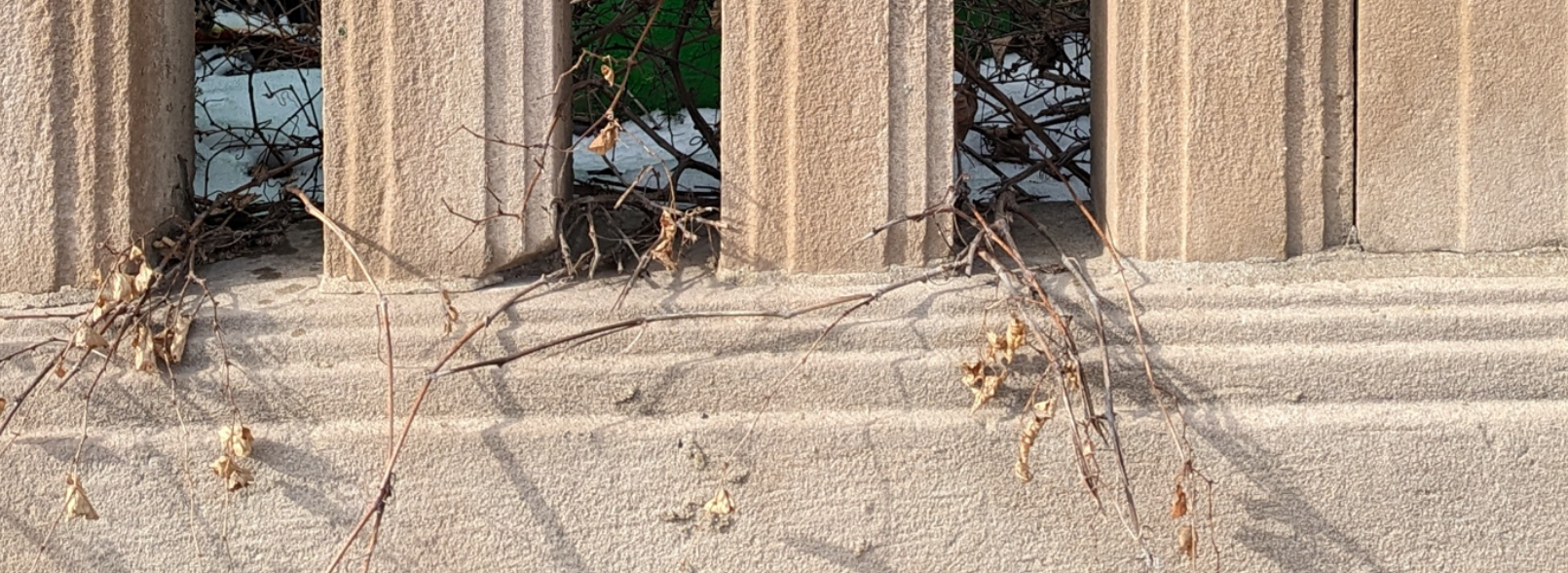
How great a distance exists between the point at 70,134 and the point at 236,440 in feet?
2.12

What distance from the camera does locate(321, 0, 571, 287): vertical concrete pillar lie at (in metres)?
2.55

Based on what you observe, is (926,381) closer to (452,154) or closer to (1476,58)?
(452,154)

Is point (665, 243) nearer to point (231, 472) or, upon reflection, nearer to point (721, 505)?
point (721, 505)

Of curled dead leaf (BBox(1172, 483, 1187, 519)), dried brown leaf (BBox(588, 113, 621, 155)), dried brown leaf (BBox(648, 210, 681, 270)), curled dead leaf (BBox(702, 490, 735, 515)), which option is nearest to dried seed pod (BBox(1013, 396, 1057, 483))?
curled dead leaf (BBox(1172, 483, 1187, 519))

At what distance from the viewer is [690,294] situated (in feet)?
8.65

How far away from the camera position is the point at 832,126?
102 inches

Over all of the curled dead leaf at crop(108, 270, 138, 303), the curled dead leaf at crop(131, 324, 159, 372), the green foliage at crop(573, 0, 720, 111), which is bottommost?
the curled dead leaf at crop(131, 324, 159, 372)

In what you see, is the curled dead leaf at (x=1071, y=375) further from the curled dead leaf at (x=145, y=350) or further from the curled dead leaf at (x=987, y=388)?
the curled dead leaf at (x=145, y=350)

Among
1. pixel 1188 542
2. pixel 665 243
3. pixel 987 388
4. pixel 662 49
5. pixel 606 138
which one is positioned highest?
pixel 662 49

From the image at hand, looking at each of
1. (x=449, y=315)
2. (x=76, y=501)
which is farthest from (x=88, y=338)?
(x=449, y=315)

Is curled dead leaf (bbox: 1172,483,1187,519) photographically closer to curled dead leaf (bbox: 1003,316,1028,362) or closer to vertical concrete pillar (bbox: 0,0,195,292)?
curled dead leaf (bbox: 1003,316,1028,362)

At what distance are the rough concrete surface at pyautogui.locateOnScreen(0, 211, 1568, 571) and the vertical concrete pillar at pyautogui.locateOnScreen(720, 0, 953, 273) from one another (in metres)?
0.14

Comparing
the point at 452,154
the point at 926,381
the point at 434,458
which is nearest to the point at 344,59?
the point at 452,154

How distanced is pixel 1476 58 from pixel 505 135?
1.78 meters
